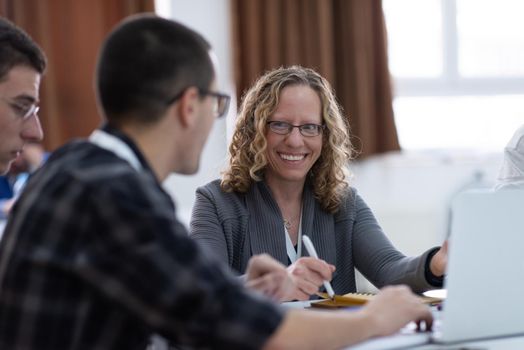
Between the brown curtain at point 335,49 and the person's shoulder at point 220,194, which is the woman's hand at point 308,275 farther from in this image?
the brown curtain at point 335,49

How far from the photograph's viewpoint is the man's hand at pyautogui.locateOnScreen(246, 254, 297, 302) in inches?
65.0

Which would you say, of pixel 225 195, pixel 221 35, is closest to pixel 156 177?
pixel 225 195

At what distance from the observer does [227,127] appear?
15.5 feet

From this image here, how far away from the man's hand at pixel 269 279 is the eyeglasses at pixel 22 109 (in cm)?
69

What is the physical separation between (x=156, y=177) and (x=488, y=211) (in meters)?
0.59

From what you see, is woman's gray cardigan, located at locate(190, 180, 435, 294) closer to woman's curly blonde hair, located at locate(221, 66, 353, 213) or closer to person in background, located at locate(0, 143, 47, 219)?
woman's curly blonde hair, located at locate(221, 66, 353, 213)

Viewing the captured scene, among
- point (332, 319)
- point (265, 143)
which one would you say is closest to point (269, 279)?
point (332, 319)

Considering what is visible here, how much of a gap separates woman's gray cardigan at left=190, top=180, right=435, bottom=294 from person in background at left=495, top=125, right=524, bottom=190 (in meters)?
0.40

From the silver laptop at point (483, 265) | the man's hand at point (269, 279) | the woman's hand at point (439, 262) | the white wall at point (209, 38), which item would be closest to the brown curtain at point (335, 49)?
the white wall at point (209, 38)

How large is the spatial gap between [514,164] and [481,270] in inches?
42.6

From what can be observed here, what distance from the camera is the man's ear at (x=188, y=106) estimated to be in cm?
A: 130

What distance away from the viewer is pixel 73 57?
16.1 feet

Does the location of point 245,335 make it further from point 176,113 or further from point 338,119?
point 338,119

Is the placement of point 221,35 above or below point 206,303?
above
